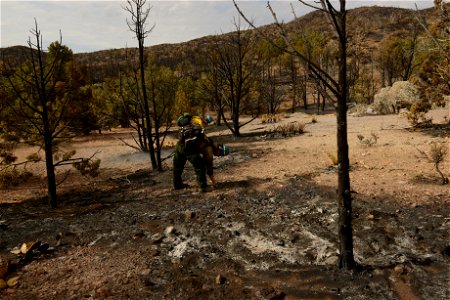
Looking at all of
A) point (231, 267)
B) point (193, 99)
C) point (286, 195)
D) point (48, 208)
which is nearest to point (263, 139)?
point (286, 195)

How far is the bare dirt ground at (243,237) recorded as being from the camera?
14.4 feet

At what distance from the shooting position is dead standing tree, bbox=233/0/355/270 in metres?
3.57

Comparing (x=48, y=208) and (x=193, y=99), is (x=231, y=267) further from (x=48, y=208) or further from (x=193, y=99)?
(x=193, y=99)

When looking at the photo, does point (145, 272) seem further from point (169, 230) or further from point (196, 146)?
point (196, 146)

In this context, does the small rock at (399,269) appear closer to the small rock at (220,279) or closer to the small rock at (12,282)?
the small rock at (220,279)

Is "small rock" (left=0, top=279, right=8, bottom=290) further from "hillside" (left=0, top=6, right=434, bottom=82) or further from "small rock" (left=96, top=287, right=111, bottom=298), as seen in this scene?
"hillside" (left=0, top=6, right=434, bottom=82)

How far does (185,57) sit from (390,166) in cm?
6598

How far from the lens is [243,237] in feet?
19.1

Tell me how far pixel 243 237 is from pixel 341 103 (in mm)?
2894

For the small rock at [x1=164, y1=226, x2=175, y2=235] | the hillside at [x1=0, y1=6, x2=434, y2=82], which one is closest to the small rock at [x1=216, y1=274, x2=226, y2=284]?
the small rock at [x1=164, y1=226, x2=175, y2=235]

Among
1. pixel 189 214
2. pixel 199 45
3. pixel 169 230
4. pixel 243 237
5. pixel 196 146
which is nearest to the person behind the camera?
pixel 243 237

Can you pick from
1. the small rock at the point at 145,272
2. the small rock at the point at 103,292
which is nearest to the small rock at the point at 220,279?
the small rock at the point at 145,272

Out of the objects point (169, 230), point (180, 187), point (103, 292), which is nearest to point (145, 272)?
point (103, 292)

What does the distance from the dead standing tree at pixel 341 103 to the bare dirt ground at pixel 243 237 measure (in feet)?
1.56
